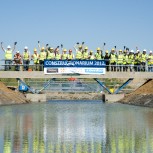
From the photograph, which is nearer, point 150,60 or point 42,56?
point 42,56

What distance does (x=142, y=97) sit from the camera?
52.9 metres

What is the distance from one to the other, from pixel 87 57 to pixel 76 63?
5.65ft

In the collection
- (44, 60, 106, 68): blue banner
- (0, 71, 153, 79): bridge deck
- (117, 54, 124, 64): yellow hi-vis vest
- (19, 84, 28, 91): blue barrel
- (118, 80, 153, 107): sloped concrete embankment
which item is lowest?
(118, 80, 153, 107): sloped concrete embankment

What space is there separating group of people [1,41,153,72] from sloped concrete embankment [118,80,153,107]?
288cm

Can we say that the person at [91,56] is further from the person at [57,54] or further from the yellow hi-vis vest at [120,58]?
the person at [57,54]

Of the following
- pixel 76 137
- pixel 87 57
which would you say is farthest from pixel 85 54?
pixel 76 137

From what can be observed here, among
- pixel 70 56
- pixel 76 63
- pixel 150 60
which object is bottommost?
pixel 76 63

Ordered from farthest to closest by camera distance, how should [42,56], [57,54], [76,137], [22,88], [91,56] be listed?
[22,88], [91,56], [57,54], [42,56], [76,137]

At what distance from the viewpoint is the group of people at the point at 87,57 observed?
56.5 meters

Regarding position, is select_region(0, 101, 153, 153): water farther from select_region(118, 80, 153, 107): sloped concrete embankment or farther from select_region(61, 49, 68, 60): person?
select_region(61, 49, 68, 60): person

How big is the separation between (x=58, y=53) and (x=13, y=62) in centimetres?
517

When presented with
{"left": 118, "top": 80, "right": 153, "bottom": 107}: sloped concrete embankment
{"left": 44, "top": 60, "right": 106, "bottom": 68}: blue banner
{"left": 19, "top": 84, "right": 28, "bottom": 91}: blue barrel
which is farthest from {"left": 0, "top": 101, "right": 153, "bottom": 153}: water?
{"left": 19, "top": 84, "right": 28, "bottom": 91}: blue barrel

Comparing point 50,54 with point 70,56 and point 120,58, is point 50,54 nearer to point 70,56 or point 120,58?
point 70,56

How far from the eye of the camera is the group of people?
56469 mm
